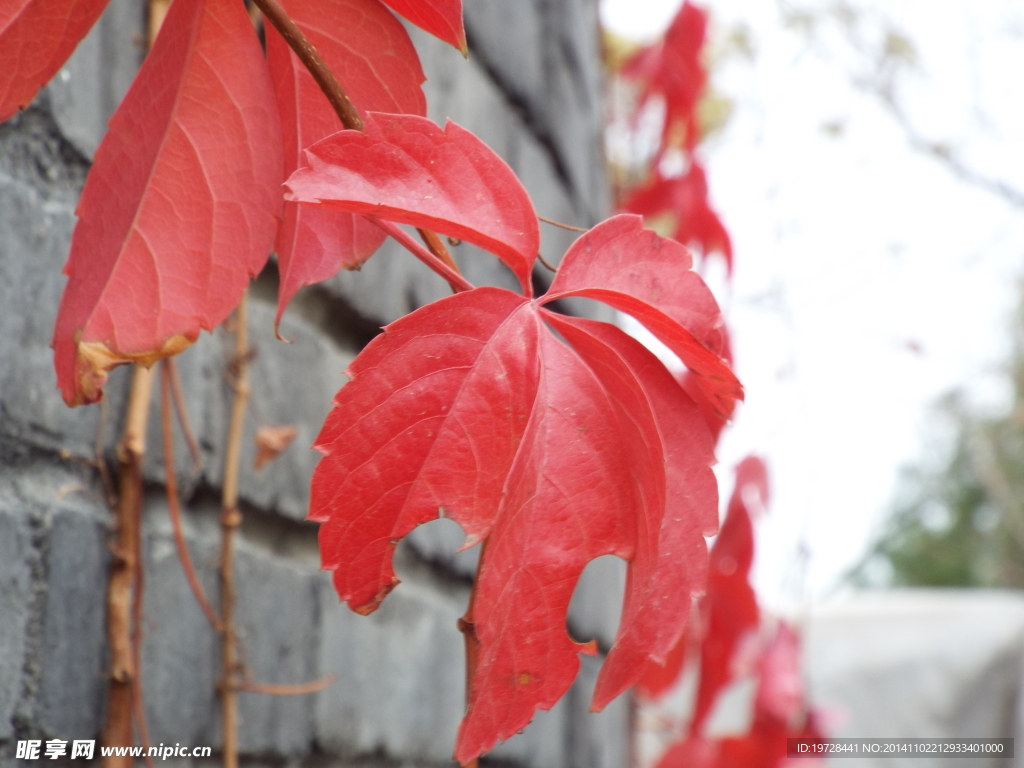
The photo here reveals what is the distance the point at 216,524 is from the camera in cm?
66

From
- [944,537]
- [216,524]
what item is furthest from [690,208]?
[944,537]

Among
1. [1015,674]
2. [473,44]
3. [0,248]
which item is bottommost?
[1015,674]

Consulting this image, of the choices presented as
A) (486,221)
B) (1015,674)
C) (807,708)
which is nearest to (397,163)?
(486,221)

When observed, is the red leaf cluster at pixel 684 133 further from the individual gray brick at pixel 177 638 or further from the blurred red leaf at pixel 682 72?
the individual gray brick at pixel 177 638

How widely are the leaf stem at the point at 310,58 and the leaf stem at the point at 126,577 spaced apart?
0.32 metres

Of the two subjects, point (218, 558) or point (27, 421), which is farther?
point (218, 558)

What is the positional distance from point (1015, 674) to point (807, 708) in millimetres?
2669

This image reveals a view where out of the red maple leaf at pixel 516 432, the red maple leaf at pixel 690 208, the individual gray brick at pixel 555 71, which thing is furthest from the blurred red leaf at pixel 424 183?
the red maple leaf at pixel 690 208

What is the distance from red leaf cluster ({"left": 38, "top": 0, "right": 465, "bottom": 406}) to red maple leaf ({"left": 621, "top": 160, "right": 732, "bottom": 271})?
1.14 meters

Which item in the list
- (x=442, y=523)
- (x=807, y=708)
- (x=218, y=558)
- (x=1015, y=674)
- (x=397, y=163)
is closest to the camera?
(x=397, y=163)

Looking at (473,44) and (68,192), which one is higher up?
(473,44)

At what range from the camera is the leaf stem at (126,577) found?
530mm

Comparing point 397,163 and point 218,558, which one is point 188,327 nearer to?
point 397,163

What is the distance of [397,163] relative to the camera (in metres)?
0.30
